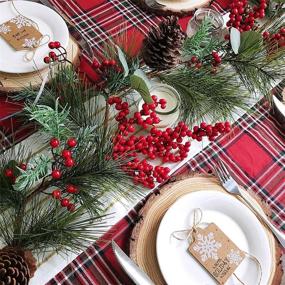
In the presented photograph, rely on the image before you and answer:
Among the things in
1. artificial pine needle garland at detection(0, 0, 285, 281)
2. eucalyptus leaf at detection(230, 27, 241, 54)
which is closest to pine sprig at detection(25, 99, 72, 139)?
artificial pine needle garland at detection(0, 0, 285, 281)

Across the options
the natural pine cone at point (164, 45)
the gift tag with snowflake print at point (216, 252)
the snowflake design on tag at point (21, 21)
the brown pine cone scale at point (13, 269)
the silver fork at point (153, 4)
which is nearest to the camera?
the brown pine cone scale at point (13, 269)

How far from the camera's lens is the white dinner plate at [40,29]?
79cm

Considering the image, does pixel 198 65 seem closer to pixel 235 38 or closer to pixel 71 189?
pixel 235 38

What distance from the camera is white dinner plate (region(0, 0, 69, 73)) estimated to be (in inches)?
31.0

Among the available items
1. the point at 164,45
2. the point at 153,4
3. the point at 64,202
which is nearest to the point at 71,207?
the point at 64,202

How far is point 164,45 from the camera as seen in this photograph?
0.75m

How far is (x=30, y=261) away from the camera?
1.92 ft

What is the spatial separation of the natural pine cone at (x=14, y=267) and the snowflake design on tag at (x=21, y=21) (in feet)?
1.52

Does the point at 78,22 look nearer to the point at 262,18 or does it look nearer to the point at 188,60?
the point at 188,60

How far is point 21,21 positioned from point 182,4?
0.38 metres

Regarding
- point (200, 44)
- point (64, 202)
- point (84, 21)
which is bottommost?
point (64, 202)

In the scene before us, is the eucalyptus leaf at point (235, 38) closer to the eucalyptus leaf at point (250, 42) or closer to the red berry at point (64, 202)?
the eucalyptus leaf at point (250, 42)

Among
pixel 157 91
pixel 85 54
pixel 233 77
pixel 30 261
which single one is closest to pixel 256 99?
pixel 233 77

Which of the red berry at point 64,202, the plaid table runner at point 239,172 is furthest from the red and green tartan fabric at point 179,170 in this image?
the red berry at point 64,202
